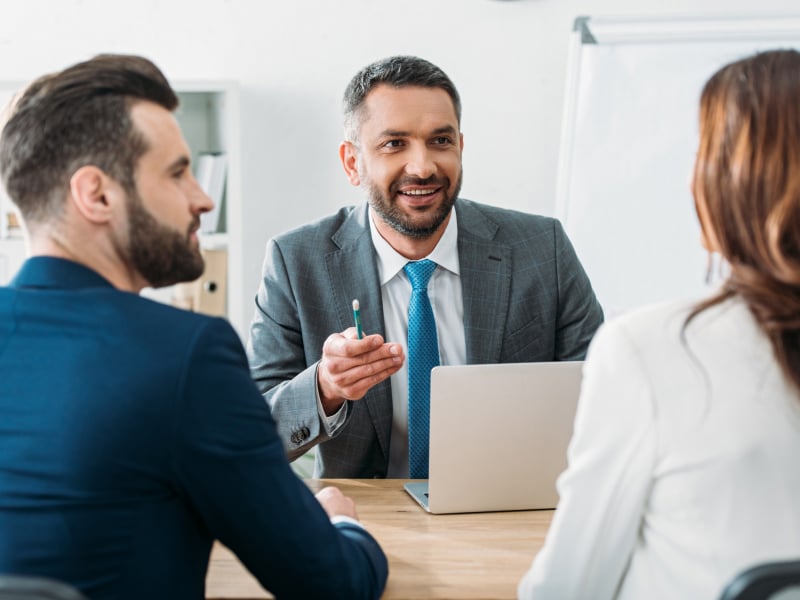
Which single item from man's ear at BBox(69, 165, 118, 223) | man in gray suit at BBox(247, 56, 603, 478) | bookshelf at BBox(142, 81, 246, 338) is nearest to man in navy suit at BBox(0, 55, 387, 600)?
man's ear at BBox(69, 165, 118, 223)

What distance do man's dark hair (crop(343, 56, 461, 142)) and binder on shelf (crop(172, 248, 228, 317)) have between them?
3.33 feet

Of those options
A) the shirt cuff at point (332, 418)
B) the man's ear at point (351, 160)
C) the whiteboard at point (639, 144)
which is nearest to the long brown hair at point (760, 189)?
the shirt cuff at point (332, 418)

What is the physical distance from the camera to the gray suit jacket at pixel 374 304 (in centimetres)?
199

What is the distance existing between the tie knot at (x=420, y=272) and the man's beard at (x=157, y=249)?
814 millimetres

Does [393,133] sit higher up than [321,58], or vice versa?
[321,58]

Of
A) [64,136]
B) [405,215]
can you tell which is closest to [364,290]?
[405,215]

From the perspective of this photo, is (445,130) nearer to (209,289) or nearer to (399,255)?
(399,255)

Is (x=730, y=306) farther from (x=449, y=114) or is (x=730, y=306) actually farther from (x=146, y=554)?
(x=449, y=114)

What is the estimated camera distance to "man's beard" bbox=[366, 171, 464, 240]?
6.73 ft

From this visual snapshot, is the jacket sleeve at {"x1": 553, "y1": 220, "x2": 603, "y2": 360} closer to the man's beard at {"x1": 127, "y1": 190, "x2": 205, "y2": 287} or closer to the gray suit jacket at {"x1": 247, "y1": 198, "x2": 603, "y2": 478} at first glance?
the gray suit jacket at {"x1": 247, "y1": 198, "x2": 603, "y2": 478}

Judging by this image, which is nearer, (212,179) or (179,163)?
(179,163)

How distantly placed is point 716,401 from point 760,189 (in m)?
0.24

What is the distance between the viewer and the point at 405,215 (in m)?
2.05

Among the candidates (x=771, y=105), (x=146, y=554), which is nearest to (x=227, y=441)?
(x=146, y=554)
